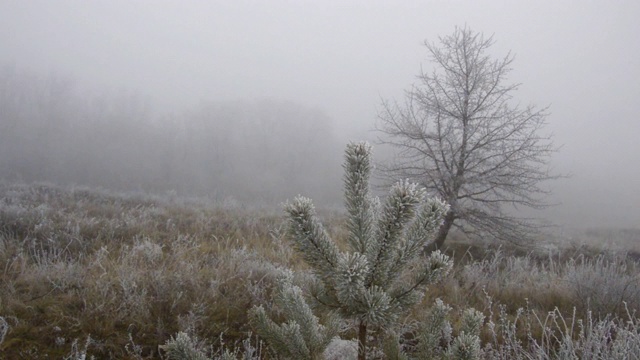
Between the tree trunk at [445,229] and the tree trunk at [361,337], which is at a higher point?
the tree trunk at [361,337]

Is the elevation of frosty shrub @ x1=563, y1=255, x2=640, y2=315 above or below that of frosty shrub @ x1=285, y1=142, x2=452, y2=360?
below

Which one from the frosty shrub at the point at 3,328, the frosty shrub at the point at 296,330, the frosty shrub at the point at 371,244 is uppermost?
the frosty shrub at the point at 371,244

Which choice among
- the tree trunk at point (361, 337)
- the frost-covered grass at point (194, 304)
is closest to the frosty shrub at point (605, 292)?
the frost-covered grass at point (194, 304)

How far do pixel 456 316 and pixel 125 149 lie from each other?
69884 millimetres

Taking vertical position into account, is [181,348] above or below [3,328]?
above

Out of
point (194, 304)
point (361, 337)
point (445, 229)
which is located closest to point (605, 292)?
point (361, 337)

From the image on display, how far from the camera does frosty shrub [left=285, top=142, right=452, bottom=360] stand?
1274mm

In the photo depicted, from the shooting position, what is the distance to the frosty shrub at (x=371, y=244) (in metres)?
1.27

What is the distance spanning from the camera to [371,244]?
1411mm

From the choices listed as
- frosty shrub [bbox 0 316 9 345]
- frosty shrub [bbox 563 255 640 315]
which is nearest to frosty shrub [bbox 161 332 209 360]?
frosty shrub [bbox 0 316 9 345]

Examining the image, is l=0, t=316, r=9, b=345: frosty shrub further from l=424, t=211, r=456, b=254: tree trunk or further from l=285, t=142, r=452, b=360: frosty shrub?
l=424, t=211, r=456, b=254: tree trunk

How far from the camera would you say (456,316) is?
4.07m

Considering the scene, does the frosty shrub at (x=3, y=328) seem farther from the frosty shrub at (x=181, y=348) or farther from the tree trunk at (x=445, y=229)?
the tree trunk at (x=445, y=229)

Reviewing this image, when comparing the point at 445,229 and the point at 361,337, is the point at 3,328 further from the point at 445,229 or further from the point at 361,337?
the point at 445,229
